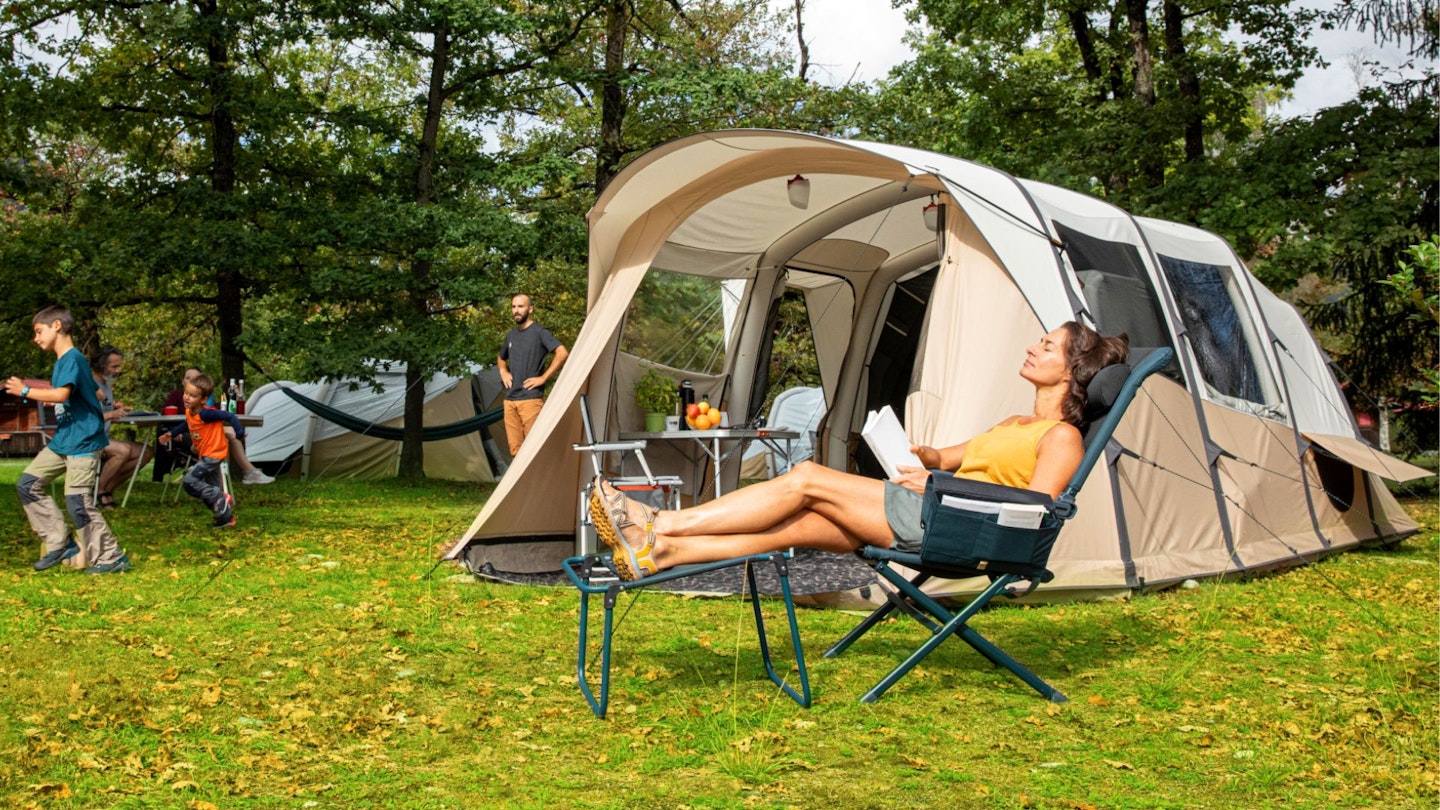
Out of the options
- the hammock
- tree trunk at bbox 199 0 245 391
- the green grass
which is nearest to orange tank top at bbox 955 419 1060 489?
the green grass

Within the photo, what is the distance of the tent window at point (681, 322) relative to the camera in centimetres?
Result: 739

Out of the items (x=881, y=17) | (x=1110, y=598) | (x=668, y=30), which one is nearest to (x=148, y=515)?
(x=1110, y=598)

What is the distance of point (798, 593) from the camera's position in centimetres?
547

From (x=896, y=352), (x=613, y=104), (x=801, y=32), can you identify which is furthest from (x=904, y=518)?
(x=801, y=32)

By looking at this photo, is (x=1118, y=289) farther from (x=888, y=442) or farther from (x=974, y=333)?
(x=888, y=442)

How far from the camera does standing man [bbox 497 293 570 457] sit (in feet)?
27.2

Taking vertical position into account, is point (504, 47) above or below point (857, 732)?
above

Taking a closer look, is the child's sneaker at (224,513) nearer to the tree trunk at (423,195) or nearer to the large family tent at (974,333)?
the large family tent at (974,333)

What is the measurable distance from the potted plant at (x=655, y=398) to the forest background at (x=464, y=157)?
14.8ft

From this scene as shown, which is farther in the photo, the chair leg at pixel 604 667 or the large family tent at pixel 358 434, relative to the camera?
the large family tent at pixel 358 434

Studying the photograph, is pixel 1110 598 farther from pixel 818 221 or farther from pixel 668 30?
pixel 668 30

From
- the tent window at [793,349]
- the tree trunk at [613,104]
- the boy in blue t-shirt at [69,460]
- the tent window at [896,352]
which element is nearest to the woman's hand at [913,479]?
the boy in blue t-shirt at [69,460]

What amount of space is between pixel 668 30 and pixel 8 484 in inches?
351

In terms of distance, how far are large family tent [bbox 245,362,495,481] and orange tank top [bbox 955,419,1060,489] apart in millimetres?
A: 9983
